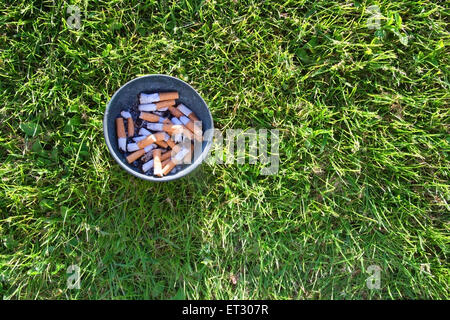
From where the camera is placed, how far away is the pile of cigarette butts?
5.45ft

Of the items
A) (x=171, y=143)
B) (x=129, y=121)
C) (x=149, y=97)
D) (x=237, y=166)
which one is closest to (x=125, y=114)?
(x=129, y=121)

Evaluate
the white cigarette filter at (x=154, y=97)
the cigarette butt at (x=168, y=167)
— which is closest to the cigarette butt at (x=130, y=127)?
the white cigarette filter at (x=154, y=97)

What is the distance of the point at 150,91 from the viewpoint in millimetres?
1709

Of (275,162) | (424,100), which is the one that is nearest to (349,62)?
(424,100)

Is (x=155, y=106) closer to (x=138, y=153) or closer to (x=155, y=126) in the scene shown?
(x=155, y=126)

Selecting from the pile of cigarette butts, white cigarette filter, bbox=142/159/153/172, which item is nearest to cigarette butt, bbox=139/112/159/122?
the pile of cigarette butts

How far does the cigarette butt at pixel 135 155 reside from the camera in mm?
1646

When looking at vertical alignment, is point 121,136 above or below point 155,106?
below

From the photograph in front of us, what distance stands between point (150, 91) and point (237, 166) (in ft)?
1.80

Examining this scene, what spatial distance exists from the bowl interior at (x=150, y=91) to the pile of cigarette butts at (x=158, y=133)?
0.02 metres

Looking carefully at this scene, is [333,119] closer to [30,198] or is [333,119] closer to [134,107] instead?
[134,107]

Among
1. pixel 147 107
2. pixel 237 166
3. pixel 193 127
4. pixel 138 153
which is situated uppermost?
pixel 147 107

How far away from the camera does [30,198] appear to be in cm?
169

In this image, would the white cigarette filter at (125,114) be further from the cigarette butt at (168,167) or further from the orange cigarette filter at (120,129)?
the cigarette butt at (168,167)
